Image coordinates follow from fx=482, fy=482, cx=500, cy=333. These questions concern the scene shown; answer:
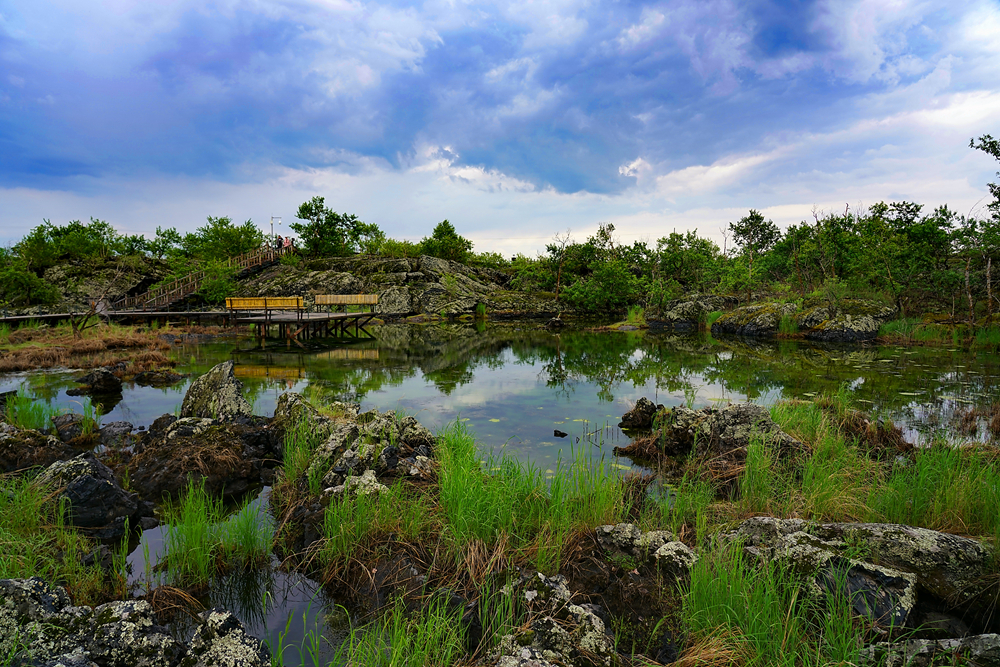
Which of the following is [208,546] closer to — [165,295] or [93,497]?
[93,497]

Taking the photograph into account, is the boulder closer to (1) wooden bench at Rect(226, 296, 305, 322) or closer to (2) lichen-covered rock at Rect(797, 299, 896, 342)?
(1) wooden bench at Rect(226, 296, 305, 322)

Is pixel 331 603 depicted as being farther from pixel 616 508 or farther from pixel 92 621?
pixel 616 508

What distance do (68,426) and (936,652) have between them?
1127 centimetres

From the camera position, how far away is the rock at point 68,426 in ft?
26.3

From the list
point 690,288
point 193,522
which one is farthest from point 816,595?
point 690,288

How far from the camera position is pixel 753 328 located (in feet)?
89.4

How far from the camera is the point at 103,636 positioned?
3.08 m

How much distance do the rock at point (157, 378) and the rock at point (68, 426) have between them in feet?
14.9

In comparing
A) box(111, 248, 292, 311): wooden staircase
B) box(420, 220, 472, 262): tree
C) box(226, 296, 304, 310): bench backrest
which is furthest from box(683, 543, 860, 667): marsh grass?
box(420, 220, 472, 262): tree

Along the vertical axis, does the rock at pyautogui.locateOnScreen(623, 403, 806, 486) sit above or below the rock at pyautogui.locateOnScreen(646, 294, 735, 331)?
below

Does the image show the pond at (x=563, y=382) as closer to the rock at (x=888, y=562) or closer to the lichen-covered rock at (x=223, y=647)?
the rock at (x=888, y=562)

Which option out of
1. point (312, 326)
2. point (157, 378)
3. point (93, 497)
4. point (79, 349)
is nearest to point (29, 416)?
point (93, 497)

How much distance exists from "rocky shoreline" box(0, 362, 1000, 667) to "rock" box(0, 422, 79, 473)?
23 millimetres

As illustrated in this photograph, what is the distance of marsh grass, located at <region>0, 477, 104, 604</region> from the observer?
12.4 feet
